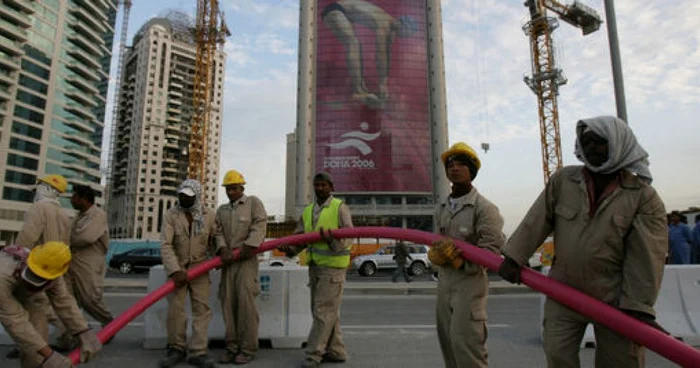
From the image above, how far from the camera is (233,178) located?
498 centimetres

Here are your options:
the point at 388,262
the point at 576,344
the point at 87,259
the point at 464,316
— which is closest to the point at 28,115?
the point at 388,262

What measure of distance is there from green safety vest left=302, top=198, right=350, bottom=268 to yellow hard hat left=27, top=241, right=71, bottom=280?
88.0 inches

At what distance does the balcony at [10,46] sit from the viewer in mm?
64625

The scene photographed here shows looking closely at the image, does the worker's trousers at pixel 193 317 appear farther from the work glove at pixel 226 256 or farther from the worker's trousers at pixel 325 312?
the worker's trousers at pixel 325 312

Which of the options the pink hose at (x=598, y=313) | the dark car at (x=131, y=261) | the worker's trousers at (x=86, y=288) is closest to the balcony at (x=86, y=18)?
the dark car at (x=131, y=261)

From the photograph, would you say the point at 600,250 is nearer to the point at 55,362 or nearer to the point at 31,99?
the point at 55,362

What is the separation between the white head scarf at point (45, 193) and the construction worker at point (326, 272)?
2698 millimetres

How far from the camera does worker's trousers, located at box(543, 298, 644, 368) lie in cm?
223

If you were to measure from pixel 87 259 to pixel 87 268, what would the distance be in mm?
108

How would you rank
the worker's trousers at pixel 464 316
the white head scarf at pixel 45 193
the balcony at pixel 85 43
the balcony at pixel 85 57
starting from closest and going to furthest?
the worker's trousers at pixel 464 316 → the white head scarf at pixel 45 193 → the balcony at pixel 85 57 → the balcony at pixel 85 43

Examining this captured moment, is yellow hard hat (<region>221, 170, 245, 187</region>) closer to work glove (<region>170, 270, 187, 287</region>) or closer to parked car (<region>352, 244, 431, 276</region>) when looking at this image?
work glove (<region>170, 270, 187, 287</region>)

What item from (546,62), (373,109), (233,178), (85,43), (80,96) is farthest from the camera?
(85,43)

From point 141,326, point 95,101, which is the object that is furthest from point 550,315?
point 95,101

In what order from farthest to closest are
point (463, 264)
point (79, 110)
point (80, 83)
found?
1. point (80, 83)
2. point (79, 110)
3. point (463, 264)
